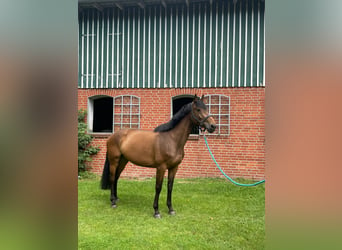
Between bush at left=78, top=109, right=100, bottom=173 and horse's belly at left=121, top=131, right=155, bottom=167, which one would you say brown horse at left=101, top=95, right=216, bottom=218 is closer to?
horse's belly at left=121, top=131, right=155, bottom=167

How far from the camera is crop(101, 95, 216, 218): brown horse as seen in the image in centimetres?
446

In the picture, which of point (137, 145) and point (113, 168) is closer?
point (137, 145)

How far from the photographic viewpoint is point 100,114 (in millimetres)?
8734

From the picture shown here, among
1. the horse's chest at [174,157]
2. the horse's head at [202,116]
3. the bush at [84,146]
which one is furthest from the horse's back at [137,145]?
the bush at [84,146]

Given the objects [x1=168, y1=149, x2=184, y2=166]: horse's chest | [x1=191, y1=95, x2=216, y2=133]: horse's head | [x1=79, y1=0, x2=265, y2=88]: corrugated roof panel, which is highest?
[x1=79, y1=0, x2=265, y2=88]: corrugated roof panel

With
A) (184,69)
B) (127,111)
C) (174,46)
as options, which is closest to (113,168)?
(127,111)

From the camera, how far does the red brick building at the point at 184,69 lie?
725 cm

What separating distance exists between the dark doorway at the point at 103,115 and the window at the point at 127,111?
774 mm

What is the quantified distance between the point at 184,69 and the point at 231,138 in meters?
2.27

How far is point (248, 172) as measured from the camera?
7.26 m

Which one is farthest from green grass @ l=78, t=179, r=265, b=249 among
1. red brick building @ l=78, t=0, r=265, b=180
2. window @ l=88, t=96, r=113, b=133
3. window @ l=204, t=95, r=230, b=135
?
window @ l=88, t=96, r=113, b=133

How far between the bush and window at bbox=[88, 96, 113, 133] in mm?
262

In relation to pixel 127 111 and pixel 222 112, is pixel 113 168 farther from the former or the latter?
pixel 222 112
